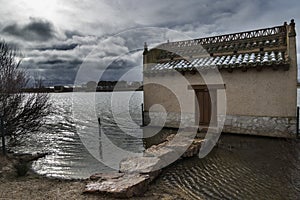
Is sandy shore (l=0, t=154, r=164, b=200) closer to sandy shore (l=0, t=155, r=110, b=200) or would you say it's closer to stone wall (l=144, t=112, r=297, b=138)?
sandy shore (l=0, t=155, r=110, b=200)

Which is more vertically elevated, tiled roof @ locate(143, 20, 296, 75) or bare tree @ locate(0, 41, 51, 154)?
tiled roof @ locate(143, 20, 296, 75)

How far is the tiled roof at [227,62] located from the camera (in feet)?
36.2

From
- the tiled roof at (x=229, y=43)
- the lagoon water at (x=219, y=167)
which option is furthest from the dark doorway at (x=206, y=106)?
the tiled roof at (x=229, y=43)

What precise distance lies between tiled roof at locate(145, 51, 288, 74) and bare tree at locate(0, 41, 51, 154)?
6.87 metres

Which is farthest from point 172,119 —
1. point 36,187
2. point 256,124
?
point 36,187

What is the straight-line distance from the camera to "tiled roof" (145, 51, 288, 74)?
434 inches

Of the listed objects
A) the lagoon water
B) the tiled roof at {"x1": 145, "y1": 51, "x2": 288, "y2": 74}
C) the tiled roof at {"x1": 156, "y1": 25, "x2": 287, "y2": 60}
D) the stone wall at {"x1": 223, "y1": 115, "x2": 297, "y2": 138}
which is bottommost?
the lagoon water

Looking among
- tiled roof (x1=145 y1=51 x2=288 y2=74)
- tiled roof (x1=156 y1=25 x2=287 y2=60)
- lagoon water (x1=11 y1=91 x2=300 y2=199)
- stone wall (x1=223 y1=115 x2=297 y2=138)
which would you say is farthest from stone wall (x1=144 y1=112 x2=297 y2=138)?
tiled roof (x1=156 y1=25 x2=287 y2=60)

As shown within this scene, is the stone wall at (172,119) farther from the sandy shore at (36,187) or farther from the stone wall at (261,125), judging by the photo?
the sandy shore at (36,187)

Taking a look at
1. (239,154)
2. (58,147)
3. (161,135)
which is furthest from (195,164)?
(58,147)

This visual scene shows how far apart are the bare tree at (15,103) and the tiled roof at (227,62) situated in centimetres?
687

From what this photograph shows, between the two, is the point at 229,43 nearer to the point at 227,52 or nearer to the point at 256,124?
the point at 227,52

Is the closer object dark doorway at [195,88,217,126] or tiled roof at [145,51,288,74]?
tiled roof at [145,51,288,74]

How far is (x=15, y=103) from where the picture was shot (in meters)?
9.28
